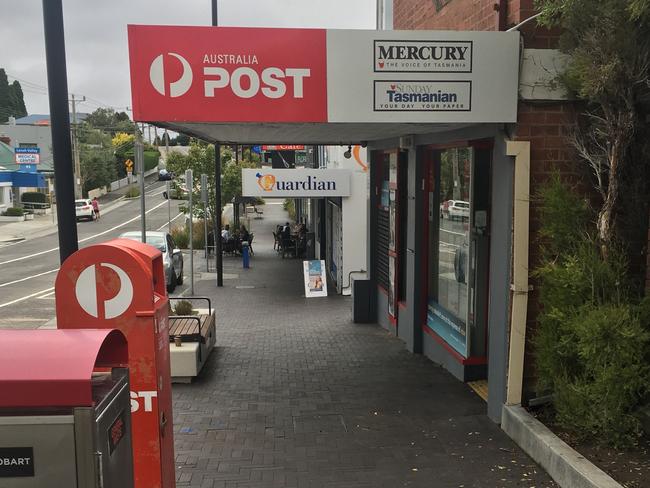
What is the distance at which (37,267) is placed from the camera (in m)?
22.6

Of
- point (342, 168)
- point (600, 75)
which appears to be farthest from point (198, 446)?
point (342, 168)

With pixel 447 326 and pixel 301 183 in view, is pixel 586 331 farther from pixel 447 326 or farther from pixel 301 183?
pixel 301 183

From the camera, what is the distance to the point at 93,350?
100 inches

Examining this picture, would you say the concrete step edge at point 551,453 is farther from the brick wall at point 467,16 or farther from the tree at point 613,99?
the brick wall at point 467,16

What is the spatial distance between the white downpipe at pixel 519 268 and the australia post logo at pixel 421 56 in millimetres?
828

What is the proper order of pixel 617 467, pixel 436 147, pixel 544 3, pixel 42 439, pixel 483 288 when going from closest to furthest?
pixel 42 439, pixel 617 467, pixel 544 3, pixel 483 288, pixel 436 147

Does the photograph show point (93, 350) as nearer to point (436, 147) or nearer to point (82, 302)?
point (82, 302)

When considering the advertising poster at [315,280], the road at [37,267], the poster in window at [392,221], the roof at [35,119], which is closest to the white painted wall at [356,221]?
the advertising poster at [315,280]

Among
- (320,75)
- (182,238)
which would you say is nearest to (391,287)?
(320,75)

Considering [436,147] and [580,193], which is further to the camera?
[436,147]

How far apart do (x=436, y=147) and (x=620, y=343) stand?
403 centimetres

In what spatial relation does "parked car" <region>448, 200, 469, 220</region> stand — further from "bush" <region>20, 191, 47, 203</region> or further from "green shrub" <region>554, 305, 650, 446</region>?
"bush" <region>20, 191, 47, 203</region>

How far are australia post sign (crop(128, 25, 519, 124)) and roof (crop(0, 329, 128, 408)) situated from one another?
2.81 meters

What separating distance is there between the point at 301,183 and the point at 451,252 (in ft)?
25.4
